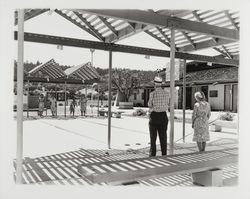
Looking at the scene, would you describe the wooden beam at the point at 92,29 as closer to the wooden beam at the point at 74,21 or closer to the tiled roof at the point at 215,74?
the wooden beam at the point at 74,21

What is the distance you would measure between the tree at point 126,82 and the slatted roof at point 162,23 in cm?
3018

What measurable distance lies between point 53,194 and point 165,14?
3783 mm

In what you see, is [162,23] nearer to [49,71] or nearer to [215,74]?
[49,71]

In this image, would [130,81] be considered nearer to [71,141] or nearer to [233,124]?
[233,124]

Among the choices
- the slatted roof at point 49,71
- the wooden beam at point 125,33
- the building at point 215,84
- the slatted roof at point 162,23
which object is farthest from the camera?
the building at point 215,84

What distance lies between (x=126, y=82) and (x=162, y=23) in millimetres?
34092

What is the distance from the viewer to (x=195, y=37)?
7.87m

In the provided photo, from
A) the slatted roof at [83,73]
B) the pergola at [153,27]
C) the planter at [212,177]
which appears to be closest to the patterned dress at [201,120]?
the pergola at [153,27]

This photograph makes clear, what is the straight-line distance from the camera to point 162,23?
17.7 feet

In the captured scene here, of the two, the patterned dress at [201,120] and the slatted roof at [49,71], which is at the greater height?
the slatted roof at [49,71]

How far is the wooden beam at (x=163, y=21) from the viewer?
15.6ft

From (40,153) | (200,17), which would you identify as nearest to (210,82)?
(200,17)

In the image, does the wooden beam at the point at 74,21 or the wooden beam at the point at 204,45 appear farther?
the wooden beam at the point at 204,45

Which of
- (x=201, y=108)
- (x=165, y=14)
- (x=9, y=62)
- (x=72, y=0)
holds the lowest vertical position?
(x=201, y=108)
